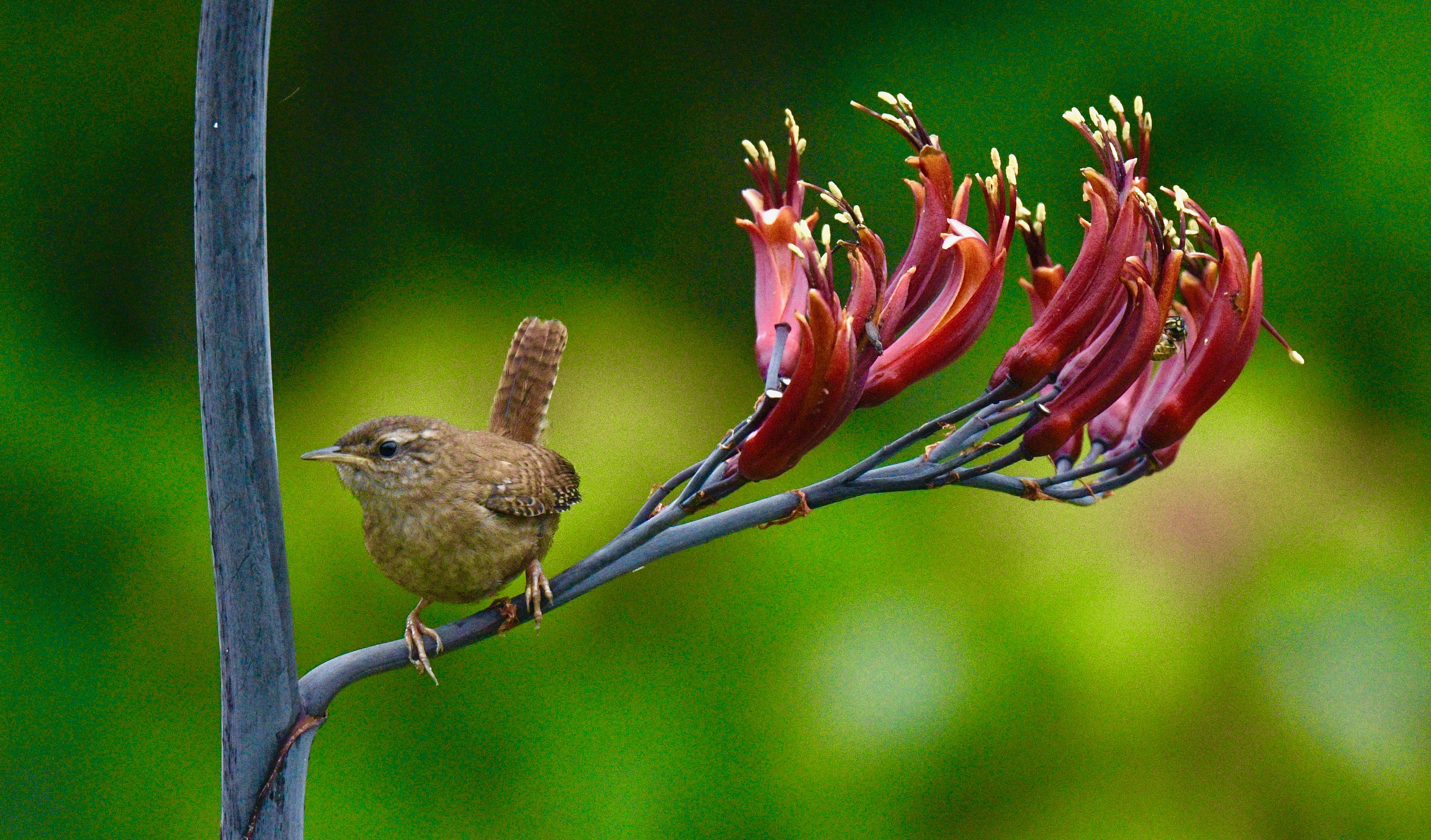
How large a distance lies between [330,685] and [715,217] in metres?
0.83

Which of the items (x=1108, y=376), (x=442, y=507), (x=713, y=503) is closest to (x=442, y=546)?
(x=442, y=507)

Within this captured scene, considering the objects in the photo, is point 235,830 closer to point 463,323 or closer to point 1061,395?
point 1061,395

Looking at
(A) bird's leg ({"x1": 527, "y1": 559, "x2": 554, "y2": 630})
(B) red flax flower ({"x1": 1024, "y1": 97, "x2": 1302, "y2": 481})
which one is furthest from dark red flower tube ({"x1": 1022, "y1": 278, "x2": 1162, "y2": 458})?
(A) bird's leg ({"x1": 527, "y1": 559, "x2": 554, "y2": 630})

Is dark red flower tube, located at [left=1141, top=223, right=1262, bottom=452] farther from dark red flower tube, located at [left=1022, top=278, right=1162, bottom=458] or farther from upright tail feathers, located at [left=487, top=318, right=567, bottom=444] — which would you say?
upright tail feathers, located at [left=487, top=318, right=567, bottom=444]

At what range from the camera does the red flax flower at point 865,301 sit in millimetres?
345

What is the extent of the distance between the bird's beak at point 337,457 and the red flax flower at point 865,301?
0.15 m

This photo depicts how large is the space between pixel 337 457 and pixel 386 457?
19mm

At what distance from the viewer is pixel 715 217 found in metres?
1.14

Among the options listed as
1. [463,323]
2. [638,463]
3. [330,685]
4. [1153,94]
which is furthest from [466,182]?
[330,685]

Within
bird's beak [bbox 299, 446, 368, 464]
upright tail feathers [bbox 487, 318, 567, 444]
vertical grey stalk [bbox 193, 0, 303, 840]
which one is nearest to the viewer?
vertical grey stalk [bbox 193, 0, 303, 840]

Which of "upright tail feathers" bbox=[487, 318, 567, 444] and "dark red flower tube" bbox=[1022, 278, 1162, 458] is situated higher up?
"dark red flower tube" bbox=[1022, 278, 1162, 458]

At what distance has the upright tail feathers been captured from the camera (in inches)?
Answer: 22.2

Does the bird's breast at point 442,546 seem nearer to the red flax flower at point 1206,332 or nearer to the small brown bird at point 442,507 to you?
the small brown bird at point 442,507

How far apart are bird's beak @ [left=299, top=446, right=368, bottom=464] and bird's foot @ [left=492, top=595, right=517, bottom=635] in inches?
3.6
